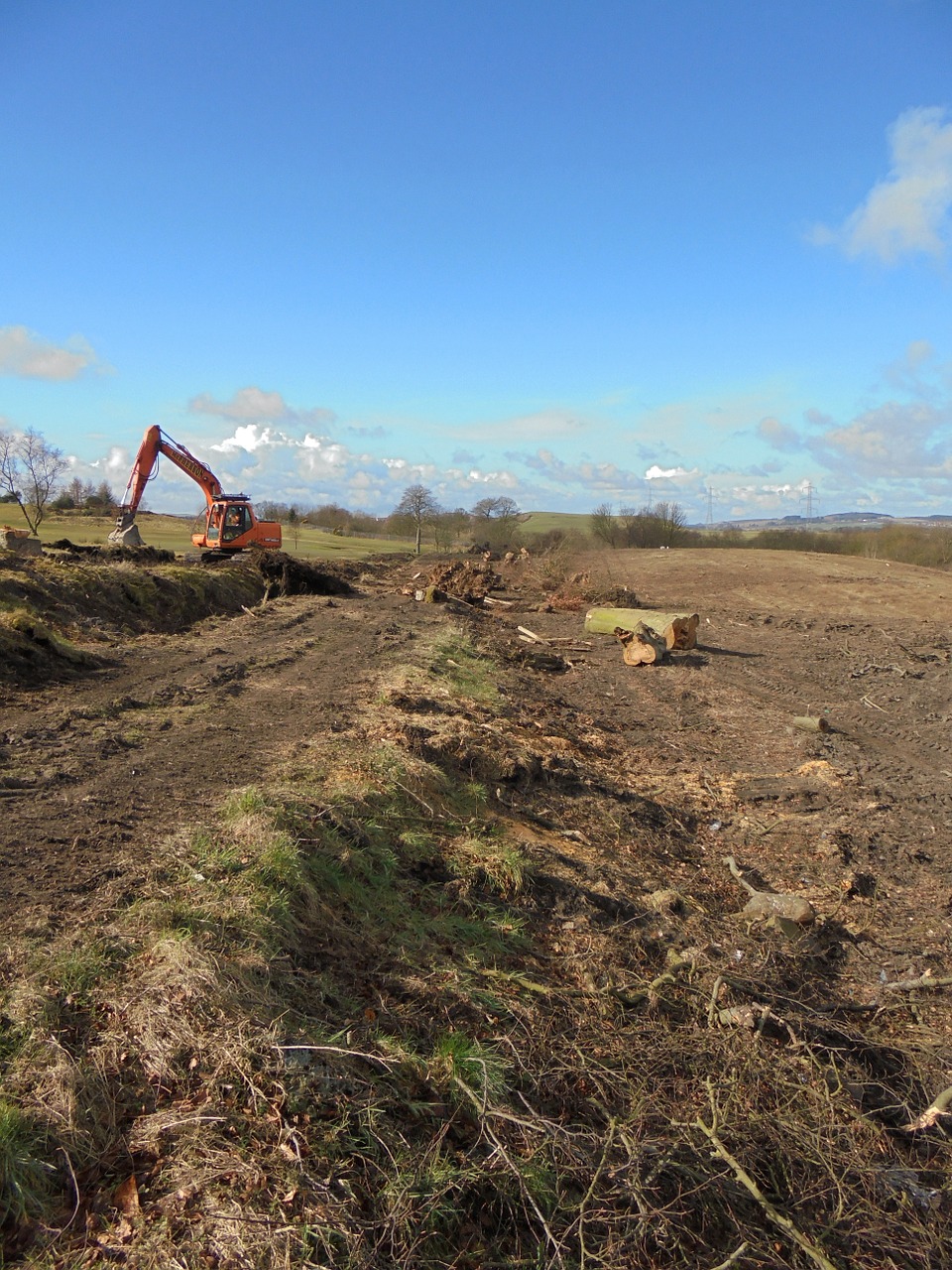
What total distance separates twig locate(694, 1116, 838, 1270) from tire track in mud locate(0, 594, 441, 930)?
9.77ft

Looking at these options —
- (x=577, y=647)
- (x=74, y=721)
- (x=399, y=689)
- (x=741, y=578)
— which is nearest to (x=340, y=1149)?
(x=74, y=721)

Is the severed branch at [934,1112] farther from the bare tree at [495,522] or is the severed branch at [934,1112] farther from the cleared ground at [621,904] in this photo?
the bare tree at [495,522]

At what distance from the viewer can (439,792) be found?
22.4 feet

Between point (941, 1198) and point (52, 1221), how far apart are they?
12.0 ft

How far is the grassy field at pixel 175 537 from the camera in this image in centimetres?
3826

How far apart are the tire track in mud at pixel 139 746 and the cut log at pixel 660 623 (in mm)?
6446

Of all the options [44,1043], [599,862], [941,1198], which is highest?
[44,1043]

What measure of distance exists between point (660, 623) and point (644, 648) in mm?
1567

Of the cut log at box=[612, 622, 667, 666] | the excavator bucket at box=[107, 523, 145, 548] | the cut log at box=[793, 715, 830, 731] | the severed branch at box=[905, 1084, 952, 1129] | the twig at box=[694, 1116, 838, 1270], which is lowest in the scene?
the severed branch at box=[905, 1084, 952, 1129]

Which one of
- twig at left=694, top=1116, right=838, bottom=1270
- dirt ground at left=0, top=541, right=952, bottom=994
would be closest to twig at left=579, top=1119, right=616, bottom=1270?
twig at left=694, top=1116, right=838, bottom=1270

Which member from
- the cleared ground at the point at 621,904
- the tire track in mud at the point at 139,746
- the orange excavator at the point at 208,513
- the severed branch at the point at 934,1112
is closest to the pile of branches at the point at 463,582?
the orange excavator at the point at 208,513

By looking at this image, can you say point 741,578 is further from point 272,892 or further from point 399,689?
point 272,892

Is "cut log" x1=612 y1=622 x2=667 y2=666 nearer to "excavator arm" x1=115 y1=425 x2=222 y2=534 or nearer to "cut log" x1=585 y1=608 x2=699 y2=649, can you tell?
"cut log" x1=585 y1=608 x2=699 y2=649

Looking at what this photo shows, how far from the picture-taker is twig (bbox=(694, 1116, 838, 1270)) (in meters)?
3.13
